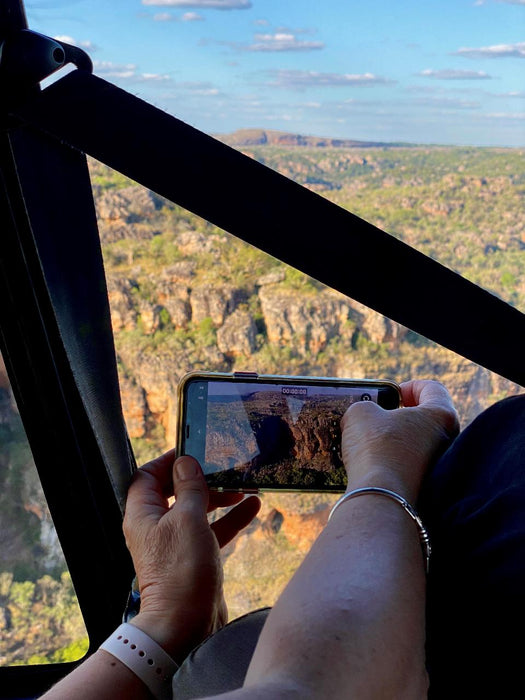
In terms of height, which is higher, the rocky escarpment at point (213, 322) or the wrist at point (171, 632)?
the rocky escarpment at point (213, 322)

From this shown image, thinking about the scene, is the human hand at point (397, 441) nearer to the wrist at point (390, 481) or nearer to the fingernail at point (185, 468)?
the wrist at point (390, 481)

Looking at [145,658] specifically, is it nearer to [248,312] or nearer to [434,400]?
[434,400]

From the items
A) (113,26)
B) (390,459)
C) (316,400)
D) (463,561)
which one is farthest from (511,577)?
(113,26)

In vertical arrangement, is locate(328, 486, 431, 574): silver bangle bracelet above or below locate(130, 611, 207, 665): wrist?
above

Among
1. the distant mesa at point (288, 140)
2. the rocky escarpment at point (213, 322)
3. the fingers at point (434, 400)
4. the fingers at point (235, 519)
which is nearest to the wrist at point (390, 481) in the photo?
the fingers at point (434, 400)

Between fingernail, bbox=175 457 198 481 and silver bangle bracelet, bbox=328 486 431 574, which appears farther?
fingernail, bbox=175 457 198 481

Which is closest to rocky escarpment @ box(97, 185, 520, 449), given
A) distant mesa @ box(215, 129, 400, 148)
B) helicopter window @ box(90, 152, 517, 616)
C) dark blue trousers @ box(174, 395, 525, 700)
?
Result: helicopter window @ box(90, 152, 517, 616)

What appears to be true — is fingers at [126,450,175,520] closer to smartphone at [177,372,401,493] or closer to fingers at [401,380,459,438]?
smartphone at [177,372,401,493]

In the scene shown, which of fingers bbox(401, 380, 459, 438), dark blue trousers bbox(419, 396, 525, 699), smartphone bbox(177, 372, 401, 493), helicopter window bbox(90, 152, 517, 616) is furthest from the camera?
helicopter window bbox(90, 152, 517, 616)
